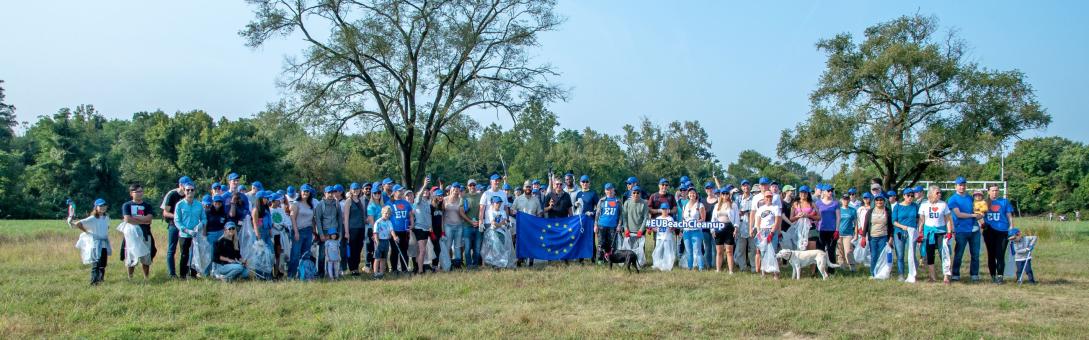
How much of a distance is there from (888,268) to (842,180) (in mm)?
22145

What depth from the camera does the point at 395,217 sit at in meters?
12.8

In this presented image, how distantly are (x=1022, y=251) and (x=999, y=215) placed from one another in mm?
634

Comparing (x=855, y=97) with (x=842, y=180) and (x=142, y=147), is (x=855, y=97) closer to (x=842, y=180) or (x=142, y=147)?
(x=842, y=180)

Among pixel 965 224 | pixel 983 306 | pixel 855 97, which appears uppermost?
pixel 855 97

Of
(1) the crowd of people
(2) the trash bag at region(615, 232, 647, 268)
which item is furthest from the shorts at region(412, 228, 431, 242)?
(2) the trash bag at region(615, 232, 647, 268)

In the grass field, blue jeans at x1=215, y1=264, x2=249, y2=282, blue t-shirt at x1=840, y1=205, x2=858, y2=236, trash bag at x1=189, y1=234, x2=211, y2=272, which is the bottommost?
the grass field

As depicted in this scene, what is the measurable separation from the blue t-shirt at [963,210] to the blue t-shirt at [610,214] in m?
5.39

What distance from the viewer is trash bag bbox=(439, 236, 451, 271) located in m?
13.6

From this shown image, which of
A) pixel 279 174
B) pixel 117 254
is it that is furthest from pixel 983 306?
pixel 279 174

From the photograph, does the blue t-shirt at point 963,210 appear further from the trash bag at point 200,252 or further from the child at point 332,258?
the trash bag at point 200,252

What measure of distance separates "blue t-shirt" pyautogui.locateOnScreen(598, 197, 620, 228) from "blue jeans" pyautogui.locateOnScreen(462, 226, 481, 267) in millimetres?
2242

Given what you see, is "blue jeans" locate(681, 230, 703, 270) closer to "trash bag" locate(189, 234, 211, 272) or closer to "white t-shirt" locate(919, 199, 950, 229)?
"white t-shirt" locate(919, 199, 950, 229)

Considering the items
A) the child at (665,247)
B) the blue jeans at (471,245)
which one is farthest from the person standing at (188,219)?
the child at (665,247)

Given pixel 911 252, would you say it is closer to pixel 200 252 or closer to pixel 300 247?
pixel 300 247
